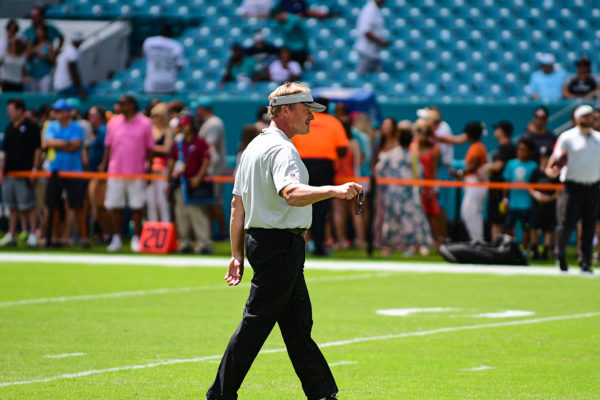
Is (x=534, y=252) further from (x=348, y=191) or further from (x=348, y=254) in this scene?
(x=348, y=191)

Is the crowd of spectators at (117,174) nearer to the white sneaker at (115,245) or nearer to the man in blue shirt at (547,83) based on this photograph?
the white sneaker at (115,245)

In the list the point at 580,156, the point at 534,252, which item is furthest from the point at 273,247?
the point at 534,252

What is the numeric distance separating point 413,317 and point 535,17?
1699 centimetres

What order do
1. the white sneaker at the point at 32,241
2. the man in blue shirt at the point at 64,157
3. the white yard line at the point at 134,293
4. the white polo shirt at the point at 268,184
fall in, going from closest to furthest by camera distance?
the white polo shirt at the point at 268,184, the white yard line at the point at 134,293, the man in blue shirt at the point at 64,157, the white sneaker at the point at 32,241

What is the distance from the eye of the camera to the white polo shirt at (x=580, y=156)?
49.4 feet

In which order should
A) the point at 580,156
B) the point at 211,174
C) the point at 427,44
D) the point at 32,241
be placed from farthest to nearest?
the point at 427,44
the point at 32,241
the point at 211,174
the point at 580,156

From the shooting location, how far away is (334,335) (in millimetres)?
9906

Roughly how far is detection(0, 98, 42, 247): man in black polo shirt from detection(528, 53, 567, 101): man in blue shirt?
32.6 ft

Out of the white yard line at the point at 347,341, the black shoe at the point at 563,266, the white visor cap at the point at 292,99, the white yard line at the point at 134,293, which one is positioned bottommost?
the white yard line at the point at 134,293

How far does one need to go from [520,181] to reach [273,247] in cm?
1242

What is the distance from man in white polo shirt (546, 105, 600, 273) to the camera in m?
15.1

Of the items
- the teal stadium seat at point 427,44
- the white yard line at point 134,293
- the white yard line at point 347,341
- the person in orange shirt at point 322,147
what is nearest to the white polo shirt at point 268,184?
the white yard line at point 347,341

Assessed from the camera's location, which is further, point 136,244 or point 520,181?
point 136,244

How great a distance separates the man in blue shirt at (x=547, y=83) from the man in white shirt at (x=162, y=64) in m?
7.34
